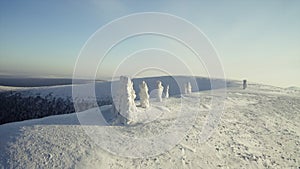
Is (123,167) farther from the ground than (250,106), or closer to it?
closer to it

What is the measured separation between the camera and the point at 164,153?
45.1 ft

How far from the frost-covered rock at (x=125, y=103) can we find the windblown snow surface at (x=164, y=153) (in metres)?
1.34

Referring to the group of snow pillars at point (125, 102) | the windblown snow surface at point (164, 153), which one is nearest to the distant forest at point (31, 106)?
the group of snow pillars at point (125, 102)

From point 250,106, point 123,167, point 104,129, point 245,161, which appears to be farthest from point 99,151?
point 250,106

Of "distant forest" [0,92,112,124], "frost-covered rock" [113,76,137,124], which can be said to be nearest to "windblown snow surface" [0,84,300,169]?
"frost-covered rock" [113,76,137,124]

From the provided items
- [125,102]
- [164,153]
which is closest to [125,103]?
[125,102]

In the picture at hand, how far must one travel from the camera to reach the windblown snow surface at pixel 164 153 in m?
12.5

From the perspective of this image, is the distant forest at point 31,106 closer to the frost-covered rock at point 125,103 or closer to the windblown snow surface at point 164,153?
the frost-covered rock at point 125,103

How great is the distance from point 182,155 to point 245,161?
3787mm

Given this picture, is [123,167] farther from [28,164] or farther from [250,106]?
[250,106]

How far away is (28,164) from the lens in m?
12.0

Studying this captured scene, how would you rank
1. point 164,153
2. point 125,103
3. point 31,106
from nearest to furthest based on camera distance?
point 164,153 < point 125,103 < point 31,106

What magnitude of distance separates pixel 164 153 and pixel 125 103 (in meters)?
5.81

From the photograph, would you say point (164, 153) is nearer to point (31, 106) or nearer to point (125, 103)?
point (125, 103)
